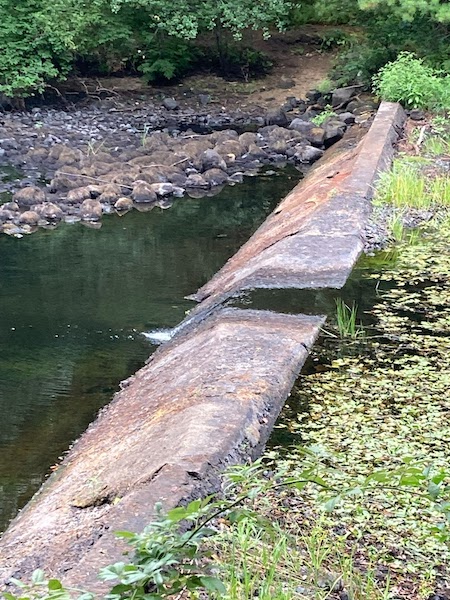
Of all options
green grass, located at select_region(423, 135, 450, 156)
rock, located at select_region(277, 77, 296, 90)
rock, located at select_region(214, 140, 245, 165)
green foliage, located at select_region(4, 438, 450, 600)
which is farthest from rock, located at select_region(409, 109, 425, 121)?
green foliage, located at select_region(4, 438, 450, 600)

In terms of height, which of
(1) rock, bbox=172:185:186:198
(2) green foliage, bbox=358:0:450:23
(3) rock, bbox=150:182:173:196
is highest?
(2) green foliage, bbox=358:0:450:23

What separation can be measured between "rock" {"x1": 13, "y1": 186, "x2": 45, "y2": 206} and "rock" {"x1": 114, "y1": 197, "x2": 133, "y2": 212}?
1.00 meters

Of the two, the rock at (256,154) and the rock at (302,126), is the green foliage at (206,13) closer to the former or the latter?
the rock at (302,126)

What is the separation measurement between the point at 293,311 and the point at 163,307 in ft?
10.2

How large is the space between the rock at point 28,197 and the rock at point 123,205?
1.00 m

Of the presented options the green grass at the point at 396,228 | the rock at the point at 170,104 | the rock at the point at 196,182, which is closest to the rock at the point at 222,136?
the rock at the point at 196,182

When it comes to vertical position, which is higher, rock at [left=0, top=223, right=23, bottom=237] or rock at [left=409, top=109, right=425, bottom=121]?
rock at [left=409, top=109, right=425, bottom=121]

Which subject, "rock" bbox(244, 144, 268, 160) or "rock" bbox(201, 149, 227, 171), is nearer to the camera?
"rock" bbox(201, 149, 227, 171)

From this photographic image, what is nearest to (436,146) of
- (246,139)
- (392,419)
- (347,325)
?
(347,325)

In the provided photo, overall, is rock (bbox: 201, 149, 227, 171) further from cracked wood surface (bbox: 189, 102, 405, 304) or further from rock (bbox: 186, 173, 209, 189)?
cracked wood surface (bbox: 189, 102, 405, 304)

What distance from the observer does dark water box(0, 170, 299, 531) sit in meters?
5.57

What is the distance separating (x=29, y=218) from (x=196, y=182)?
299cm

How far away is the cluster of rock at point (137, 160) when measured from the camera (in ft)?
37.9

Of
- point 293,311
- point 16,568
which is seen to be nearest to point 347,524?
point 16,568
